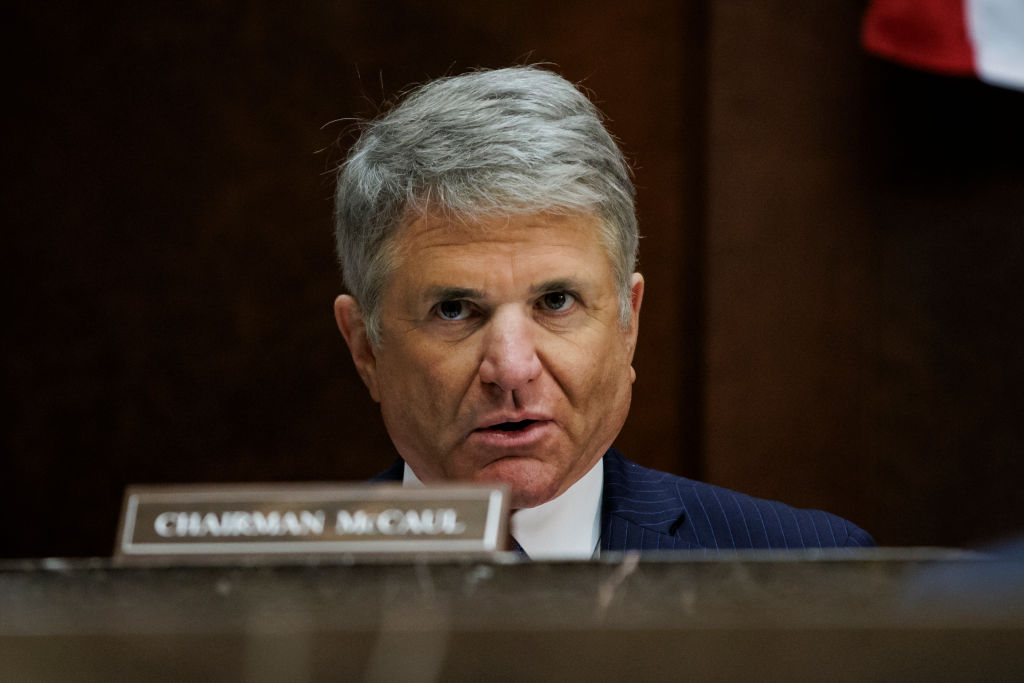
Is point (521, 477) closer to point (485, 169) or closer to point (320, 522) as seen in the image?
point (485, 169)

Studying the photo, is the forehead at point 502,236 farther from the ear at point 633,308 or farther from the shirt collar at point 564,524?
the shirt collar at point 564,524

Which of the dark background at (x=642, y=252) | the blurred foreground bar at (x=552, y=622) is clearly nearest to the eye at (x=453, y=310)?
the blurred foreground bar at (x=552, y=622)

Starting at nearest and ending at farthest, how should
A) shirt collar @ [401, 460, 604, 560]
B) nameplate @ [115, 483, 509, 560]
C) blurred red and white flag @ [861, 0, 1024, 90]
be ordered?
1. nameplate @ [115, 483, 509, 560]
2. shirt collar @ [401, 460, 604, 560]
3. blurred red and white flag @ [861, 0, 1024, 90]

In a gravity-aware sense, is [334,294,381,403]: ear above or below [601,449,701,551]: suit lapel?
above

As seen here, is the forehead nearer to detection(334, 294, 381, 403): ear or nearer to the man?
the man

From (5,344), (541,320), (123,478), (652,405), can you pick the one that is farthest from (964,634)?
(5,344)

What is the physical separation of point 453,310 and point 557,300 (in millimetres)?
106

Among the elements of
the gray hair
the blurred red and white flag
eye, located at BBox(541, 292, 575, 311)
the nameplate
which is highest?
the blurred red and white flag

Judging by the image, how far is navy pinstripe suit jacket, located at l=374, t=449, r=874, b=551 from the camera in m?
1.22

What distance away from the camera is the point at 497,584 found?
1.22 ft

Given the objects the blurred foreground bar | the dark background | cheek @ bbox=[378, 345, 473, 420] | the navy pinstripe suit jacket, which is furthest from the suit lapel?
the blurred foreground bar

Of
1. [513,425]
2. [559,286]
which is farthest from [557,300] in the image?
[513,425]

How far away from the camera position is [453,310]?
1.14 meters

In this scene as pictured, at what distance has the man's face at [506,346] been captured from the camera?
1.11 metres
